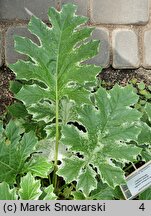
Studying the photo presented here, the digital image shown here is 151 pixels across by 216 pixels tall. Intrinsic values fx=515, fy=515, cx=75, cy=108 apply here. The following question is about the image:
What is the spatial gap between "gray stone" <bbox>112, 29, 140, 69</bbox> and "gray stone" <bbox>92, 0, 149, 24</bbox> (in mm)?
55

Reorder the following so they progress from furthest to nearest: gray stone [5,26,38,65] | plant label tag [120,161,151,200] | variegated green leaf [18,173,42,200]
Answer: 1. gray stone [5,26,38,65]
2. plant label tag [120,161,151,200]
3. variegated green leaf [18,173,42,200]

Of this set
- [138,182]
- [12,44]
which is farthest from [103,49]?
[138,182]

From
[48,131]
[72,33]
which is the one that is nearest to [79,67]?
[72,33]

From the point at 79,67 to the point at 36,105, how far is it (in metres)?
0.23

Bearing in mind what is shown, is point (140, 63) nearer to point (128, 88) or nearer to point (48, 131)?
point (128, 88)

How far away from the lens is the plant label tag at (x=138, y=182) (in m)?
1.96

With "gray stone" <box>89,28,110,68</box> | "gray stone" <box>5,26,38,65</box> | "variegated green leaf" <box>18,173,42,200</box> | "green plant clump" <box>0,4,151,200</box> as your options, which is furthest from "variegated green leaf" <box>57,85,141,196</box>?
"gray stone" <box>5,26,38,65</box>

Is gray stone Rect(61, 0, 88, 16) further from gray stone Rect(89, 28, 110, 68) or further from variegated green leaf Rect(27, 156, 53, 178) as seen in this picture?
variegated green leaf Rect(27, 156, 53, 178)

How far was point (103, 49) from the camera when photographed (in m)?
2.33

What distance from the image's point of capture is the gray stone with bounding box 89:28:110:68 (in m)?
2.32

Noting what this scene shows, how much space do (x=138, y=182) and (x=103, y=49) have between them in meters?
0.67

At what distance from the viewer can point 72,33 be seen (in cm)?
191

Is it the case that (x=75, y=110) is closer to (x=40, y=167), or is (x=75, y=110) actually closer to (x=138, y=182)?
(x=40, y=167)

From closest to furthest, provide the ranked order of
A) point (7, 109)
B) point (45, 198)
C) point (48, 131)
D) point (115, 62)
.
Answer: point (45, 198) → point (48, 131) → point (7, 109) → point (115, 62)
